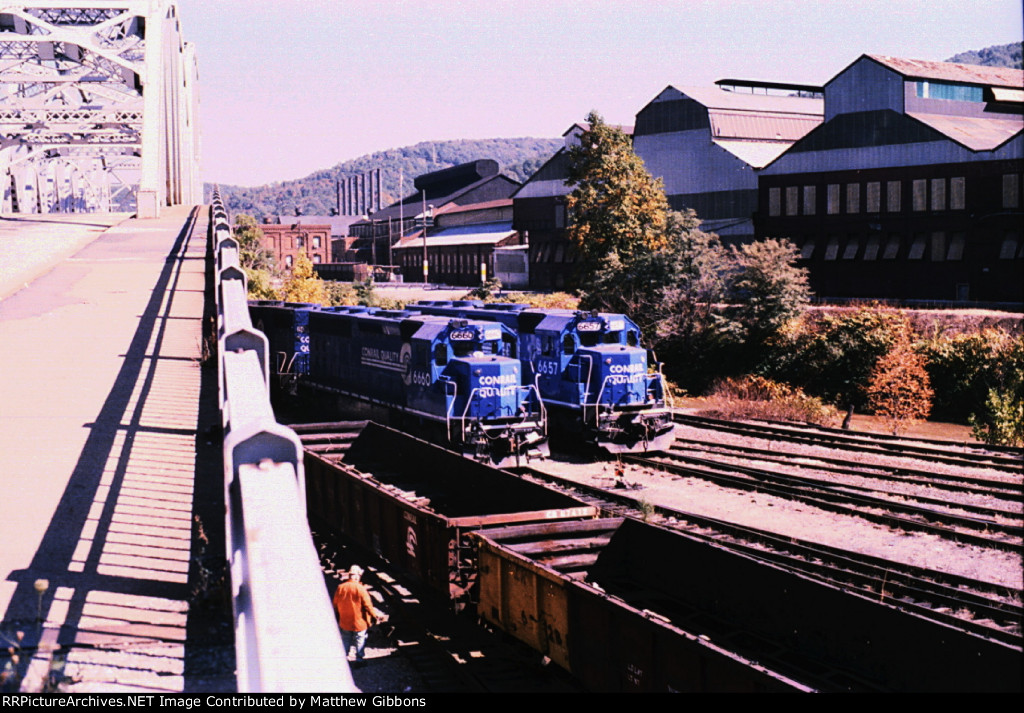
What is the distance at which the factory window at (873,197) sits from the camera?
55344 mm

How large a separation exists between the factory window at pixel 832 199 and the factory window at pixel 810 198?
0.93m

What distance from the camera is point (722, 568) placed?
13.2 metres

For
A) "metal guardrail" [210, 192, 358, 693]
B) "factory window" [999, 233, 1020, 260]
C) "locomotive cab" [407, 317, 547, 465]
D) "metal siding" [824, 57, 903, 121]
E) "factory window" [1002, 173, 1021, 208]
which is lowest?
"locomotive cab" [407, 317, 547, 465]

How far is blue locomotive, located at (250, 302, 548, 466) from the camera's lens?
2600 centimetres

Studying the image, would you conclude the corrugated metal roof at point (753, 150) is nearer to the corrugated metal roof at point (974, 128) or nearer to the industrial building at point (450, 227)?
the corrugated metal roof at point (974, 128)

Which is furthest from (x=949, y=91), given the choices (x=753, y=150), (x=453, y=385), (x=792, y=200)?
(x=453, y=385)

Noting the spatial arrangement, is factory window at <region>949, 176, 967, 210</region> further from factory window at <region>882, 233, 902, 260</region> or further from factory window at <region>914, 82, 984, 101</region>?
factory window at <region>914, 82, 984, 101</region>

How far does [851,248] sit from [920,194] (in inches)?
204

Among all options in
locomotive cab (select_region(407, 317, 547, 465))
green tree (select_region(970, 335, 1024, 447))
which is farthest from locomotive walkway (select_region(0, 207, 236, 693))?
green tree (select_region(970, 335, 1024, 447))

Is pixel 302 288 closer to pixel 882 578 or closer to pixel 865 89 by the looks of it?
pixel 865 89

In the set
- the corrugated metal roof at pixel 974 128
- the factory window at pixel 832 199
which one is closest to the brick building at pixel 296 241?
the factory window at pixel 832 199

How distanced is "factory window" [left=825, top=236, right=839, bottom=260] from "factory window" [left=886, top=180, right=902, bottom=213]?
3.78m

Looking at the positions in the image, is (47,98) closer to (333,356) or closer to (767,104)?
(333,356)

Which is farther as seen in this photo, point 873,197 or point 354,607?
point 873,197
